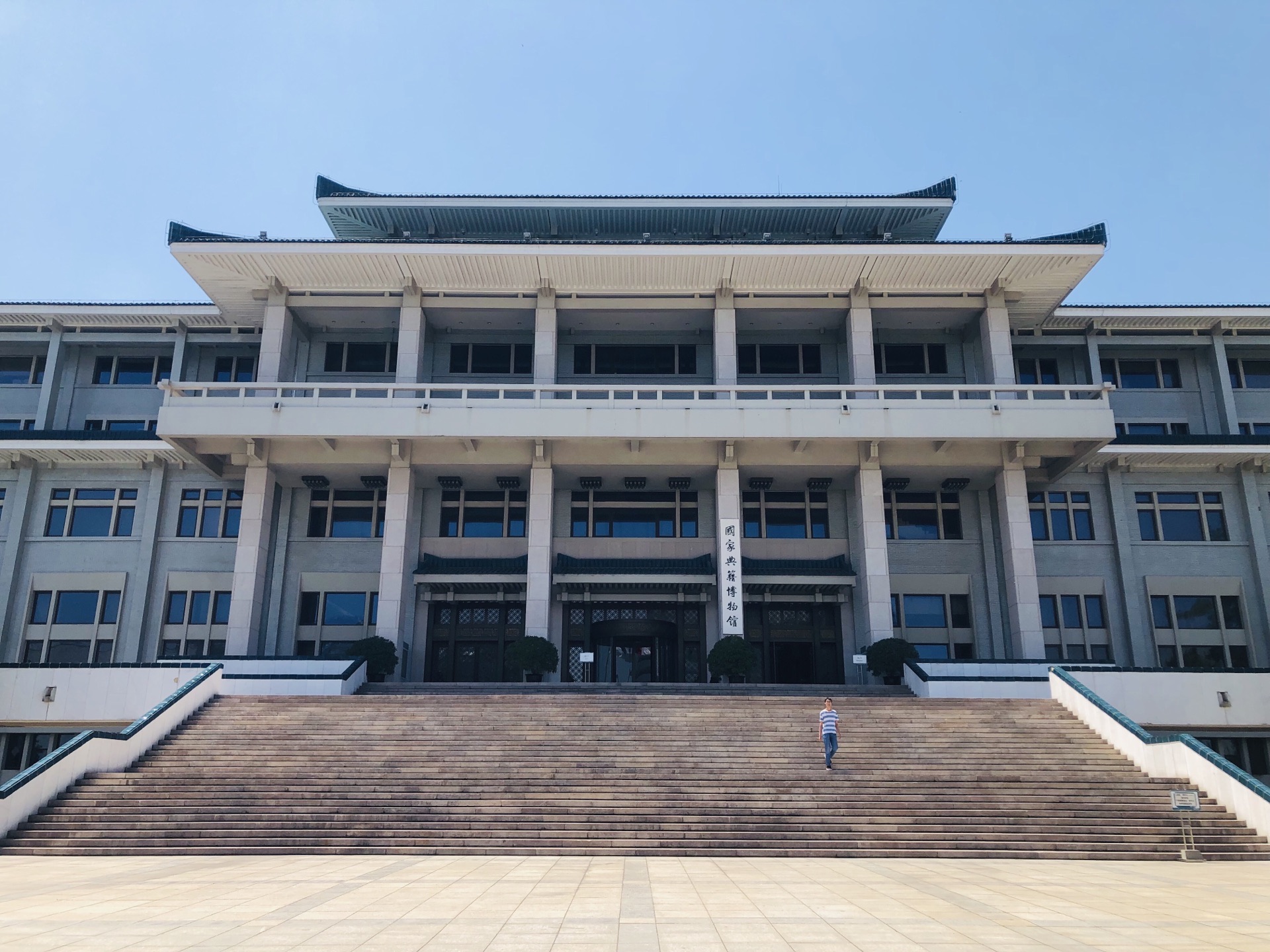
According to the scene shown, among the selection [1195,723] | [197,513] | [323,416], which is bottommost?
[1195,723]

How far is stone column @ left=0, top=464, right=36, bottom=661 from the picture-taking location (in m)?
27.6

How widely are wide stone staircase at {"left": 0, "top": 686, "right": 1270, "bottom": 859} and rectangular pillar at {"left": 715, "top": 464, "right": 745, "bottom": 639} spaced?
5.31 metres

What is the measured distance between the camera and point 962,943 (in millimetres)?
7512

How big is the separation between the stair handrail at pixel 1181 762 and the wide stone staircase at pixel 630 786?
11.6 inches

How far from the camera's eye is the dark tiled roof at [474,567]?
2742 cm

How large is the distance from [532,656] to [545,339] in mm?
9828

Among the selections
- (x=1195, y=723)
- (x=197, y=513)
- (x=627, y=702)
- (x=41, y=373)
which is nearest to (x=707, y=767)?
(x=627, y=702)

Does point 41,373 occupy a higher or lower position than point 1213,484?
higher

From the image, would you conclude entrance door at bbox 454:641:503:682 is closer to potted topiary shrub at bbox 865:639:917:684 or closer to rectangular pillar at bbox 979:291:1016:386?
potted topiary shrub at bbox 865:639:917:684

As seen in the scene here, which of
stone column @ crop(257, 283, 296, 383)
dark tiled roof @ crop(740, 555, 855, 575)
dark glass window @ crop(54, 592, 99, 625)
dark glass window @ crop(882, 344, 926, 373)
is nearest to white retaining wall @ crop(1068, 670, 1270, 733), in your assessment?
dark tiled roof @ crop(740, 555, 855, 575)

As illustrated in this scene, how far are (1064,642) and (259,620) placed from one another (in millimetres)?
24257

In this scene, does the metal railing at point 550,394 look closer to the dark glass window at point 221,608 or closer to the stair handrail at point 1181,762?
the dark glass window at point 221,608

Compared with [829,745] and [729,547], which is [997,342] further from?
[829,745]

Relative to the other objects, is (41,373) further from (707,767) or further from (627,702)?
(707,767)
